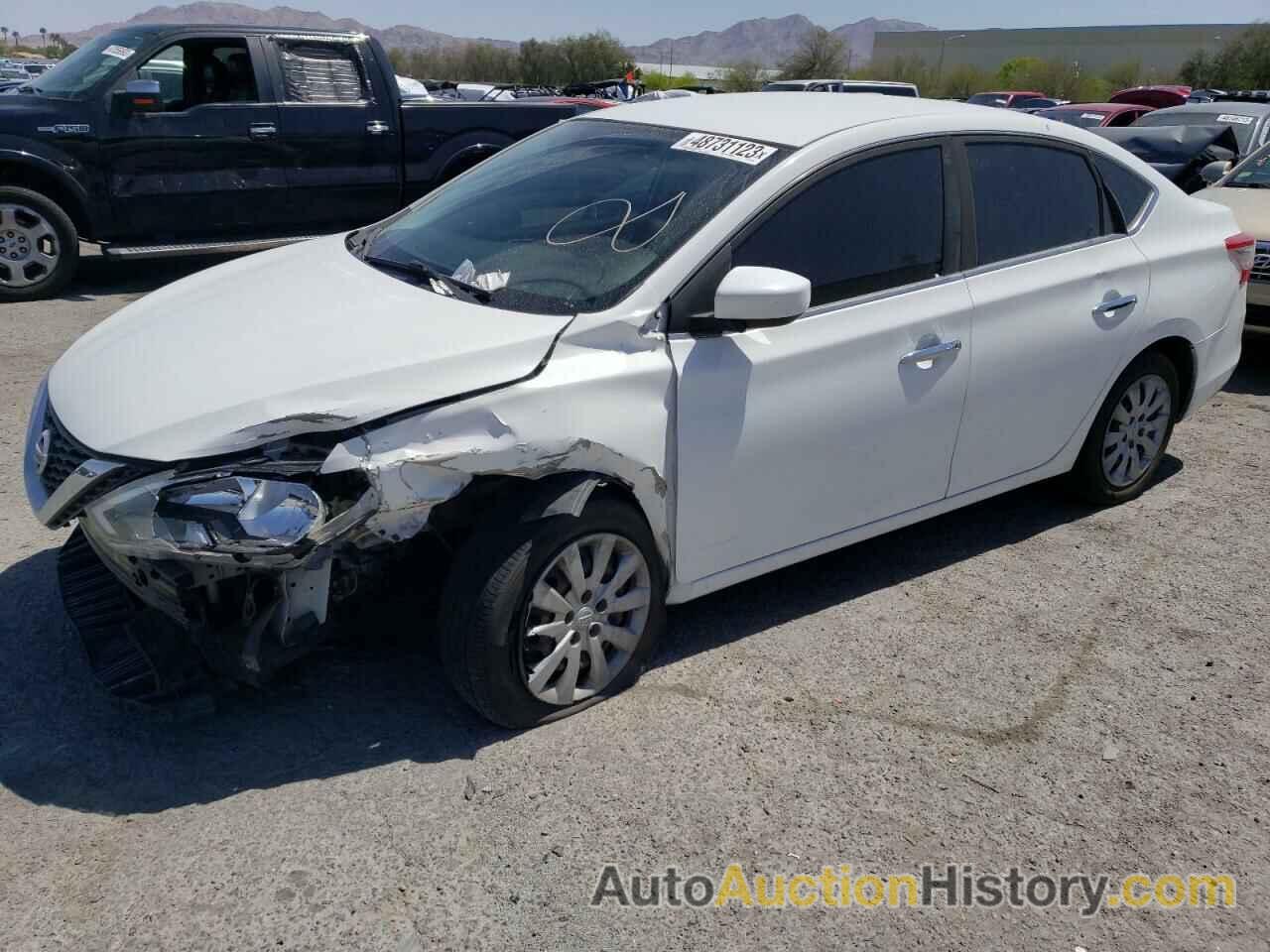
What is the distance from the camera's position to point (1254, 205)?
736cm

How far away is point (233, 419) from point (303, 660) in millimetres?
1071

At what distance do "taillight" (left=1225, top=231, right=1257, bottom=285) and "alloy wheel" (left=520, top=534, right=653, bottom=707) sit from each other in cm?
336

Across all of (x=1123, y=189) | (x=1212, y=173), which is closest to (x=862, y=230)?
(x=1123, y=189)

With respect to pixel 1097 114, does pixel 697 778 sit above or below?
below

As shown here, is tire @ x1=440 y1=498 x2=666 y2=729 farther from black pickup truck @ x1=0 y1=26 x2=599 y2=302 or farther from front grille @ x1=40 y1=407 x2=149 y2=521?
black pickup truck @ x1=0 y1=26 x2=599 y2=302

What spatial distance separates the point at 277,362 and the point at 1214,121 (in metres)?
11.3

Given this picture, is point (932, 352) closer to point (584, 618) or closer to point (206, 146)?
point (584, 618)

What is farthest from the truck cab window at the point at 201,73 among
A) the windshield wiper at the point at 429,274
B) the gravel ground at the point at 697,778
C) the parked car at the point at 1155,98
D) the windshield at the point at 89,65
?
the parked car at the point at 1155,98

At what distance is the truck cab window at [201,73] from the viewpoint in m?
8.45

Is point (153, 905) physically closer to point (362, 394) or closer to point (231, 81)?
point (362, 394)

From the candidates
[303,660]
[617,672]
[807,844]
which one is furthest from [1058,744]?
[303,660]

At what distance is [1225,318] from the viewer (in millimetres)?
4930

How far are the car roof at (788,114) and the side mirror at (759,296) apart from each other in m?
0.65

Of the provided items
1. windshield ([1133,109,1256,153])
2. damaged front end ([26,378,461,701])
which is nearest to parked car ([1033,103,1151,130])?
windshield ([1133,109,1256,153])
